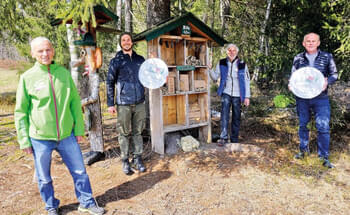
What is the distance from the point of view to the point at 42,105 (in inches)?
97.4

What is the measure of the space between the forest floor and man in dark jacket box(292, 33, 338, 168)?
1.36 ft

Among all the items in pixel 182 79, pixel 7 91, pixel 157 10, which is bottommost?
pixel 7 91

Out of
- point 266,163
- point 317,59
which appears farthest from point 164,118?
point 317,59

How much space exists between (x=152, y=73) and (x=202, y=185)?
1845 mm

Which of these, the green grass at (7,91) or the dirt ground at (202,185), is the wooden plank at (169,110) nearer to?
the dirt ground at (202,185)

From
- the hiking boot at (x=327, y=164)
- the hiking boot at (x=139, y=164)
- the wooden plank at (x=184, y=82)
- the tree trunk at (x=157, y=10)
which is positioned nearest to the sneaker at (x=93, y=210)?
the hiking boot at (x=139, y=164)

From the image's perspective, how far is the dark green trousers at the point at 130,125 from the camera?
3.69 metres

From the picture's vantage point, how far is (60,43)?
26.2 feet

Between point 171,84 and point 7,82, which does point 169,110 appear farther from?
point 7,82

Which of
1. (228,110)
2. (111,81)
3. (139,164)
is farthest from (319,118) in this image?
(111,81)

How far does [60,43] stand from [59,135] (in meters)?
6.45

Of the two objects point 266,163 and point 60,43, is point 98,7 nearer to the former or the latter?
point 266,163

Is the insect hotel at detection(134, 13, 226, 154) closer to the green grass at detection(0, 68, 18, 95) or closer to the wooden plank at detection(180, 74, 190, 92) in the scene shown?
the wooden plank at detection(180, 74, 190, 92)

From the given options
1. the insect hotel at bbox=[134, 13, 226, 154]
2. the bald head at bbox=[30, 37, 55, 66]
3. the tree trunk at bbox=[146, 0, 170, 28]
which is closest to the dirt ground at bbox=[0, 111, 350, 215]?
the insect hotel at bbox=[134, 13, 226, 154]
